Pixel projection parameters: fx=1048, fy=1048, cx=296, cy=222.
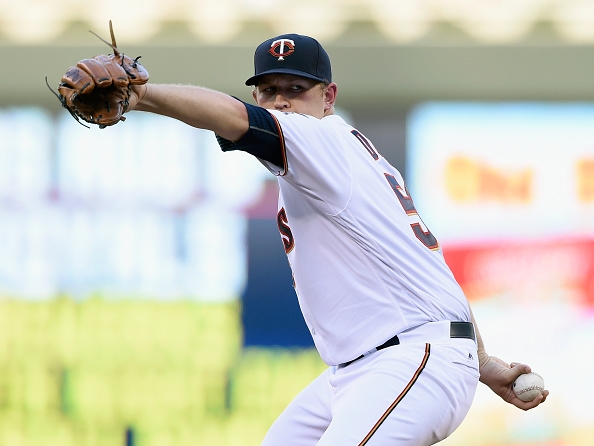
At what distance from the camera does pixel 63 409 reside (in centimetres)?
684

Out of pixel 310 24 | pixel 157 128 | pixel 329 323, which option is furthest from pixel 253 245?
pixel 329 323

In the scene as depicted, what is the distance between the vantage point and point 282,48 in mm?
3010

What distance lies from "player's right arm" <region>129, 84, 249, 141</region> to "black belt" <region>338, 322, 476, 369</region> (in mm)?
690

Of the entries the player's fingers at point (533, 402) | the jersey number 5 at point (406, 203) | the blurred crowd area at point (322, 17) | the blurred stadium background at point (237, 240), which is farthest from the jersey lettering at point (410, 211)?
the blurred crowd area at point (322, 17)

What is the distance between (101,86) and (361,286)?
35.6 inches

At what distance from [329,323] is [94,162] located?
441cm

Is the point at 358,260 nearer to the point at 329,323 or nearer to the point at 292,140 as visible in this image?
the point at 329,323

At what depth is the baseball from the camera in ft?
9.96

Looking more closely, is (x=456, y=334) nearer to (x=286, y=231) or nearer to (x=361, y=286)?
(x=361, y=286)

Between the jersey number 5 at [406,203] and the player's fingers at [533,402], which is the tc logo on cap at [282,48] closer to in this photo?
the jersey number 5 at [406,203]

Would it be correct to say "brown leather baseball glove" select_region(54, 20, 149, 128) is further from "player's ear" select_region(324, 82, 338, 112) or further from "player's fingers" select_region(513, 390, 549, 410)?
"player's fingers" select_region(513, 390, 549, 410)

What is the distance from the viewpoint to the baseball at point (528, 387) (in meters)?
3.04

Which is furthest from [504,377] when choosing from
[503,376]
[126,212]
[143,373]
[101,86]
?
[126,212]

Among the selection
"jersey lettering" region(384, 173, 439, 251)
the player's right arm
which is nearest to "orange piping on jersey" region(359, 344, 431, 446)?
"jersey lettering" region(384, 173, 439, 251)
